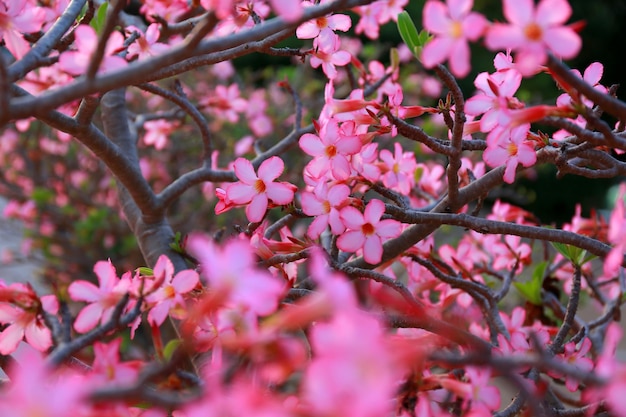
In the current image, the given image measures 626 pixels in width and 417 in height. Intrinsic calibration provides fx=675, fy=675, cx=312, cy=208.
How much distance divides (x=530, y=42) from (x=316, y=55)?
564 mm

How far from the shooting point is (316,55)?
1.07 metres

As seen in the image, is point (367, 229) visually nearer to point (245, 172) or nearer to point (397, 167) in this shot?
point (245, 172)

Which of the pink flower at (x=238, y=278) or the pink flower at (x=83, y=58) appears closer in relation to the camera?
the pink flower at (x=238, y=278)

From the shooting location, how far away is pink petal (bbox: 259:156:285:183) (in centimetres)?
87

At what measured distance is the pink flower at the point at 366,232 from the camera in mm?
856

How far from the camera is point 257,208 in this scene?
34.8 inches

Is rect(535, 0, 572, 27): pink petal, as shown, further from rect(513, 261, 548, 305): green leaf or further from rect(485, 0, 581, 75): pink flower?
rect(513, 261, 548, 305): green leaf

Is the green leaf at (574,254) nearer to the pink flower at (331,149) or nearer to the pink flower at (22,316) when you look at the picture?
the pink flower at (331,149)

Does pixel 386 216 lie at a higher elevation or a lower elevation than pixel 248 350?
lower

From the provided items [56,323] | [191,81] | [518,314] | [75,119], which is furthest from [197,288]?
[191,81]

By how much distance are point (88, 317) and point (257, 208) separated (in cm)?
26

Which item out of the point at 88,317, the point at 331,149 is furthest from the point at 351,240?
the point at 88,317

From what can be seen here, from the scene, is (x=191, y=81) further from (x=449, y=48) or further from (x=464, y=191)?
(x=449, y=48)

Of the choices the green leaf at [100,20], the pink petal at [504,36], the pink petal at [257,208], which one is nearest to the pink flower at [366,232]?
the pink petal at [257,208]
